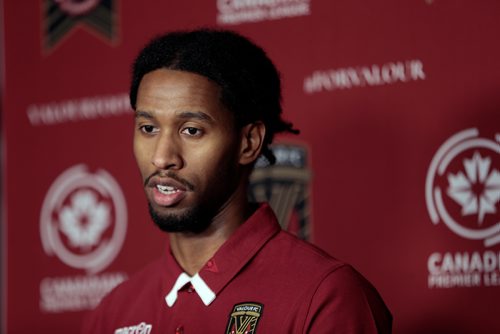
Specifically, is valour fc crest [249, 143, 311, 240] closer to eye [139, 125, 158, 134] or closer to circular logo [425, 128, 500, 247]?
circular logo [425, 128, 500, 247]

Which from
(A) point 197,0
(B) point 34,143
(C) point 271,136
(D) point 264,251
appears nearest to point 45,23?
(B) point 34,143

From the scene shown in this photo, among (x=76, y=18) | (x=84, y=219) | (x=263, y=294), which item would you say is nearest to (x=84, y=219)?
(x=84, y=219)

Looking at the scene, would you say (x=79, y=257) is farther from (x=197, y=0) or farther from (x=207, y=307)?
(x=207, y=307)

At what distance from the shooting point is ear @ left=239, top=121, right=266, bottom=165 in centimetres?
177

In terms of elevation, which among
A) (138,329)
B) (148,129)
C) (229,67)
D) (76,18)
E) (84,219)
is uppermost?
(76,18)

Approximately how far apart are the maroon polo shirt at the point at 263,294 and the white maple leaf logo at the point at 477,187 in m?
0.42

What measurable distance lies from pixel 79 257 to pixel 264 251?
38.5 inches

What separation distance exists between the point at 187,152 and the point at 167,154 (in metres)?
0.04

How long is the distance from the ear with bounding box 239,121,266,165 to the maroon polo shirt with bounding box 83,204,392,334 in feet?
0.32

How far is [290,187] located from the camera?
88.0 inches

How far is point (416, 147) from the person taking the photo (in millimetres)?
2051

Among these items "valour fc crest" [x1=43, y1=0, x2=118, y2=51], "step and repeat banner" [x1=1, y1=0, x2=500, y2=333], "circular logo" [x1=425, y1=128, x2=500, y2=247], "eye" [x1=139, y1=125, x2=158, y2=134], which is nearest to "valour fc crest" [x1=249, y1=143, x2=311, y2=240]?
"step and repeat banner" [x1=1, y1=0, x2=500, y2=333]

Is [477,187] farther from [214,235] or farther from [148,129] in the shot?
[148,129]

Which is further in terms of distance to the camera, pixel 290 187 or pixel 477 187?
pixel 290 187
